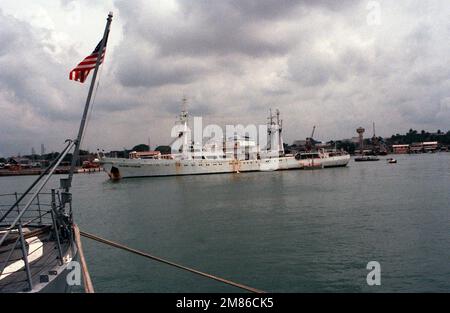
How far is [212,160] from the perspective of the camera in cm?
7744

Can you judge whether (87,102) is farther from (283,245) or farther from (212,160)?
(212,160)

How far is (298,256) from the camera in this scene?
44.2 feet

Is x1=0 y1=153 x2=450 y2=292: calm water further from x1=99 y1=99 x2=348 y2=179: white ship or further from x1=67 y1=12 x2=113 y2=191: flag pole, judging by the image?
x1=99 y1=99 x2=348 y2=179: white ship

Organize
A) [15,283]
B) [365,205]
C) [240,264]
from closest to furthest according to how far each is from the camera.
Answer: [15,283] < [240,264] < [365,205]

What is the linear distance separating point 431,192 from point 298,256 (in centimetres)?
2316

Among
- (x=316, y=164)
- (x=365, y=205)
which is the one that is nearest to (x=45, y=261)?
(x=365, y=205)

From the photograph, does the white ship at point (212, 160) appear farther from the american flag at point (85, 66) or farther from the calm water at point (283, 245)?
the american flag at point (85, 66)

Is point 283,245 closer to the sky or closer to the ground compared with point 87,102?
closer to the ground

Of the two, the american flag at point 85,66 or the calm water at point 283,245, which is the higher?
the american flag at point 85,66

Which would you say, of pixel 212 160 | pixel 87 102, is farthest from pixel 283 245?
pixel 212 160

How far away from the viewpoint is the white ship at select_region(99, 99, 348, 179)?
72750 millimetres

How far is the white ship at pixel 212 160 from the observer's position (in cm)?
7275

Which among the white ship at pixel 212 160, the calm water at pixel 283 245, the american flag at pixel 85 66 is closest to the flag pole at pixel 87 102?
the american flag at pixel 85 66

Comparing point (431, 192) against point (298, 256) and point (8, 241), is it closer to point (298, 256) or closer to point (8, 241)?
point (298, 256)
